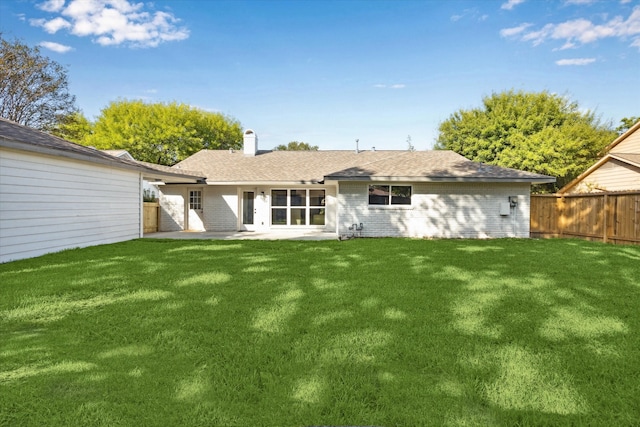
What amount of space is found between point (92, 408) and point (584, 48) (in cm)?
2521

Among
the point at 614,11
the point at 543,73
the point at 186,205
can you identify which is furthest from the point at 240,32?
the point at 543,73

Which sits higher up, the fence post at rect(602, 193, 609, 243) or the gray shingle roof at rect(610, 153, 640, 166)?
the gray shingle roof at rect(610, 153, 640, 166)

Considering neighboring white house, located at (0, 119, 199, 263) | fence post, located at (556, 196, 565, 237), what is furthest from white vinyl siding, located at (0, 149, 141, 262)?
fence post, located at (556, 196, 565, 237)

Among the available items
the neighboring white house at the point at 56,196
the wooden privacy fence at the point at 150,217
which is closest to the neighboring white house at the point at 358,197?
the wooden privacy fence at the point at 150,217

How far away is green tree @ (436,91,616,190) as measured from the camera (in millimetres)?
23375

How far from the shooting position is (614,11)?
16188mm

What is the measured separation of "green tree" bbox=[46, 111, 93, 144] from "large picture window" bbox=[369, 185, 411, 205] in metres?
26.4

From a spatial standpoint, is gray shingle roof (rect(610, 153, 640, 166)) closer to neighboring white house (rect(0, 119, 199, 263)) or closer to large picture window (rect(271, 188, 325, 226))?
large picture window (rect(271, 188, 325, 226))

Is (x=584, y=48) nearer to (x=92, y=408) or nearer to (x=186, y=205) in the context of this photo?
(x=186, y=205)

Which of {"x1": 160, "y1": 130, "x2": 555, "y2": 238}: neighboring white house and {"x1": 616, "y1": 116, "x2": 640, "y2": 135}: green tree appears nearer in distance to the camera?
{"x1": 160, "y1": 130, "x2": 555, "y2": 238}: neighboring white house

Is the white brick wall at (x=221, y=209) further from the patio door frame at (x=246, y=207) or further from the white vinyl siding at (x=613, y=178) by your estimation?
the white vinyl siding at (x=613, y=178)

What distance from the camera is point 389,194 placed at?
13.7m

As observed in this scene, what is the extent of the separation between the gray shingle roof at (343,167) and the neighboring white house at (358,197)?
4cm

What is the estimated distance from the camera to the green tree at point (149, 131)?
1122 inches
